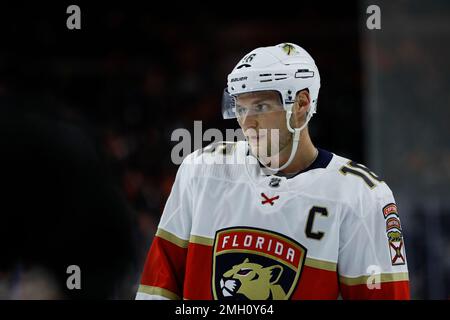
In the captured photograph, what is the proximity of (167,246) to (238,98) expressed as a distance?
1.51ft

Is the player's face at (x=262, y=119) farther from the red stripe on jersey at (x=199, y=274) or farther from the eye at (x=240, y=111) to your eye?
the red stripe on jersey at (x=199, y=274)

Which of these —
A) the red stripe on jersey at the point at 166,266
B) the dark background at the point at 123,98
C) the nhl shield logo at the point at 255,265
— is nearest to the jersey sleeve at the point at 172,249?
the red stripe on jersey at the point at 166,266

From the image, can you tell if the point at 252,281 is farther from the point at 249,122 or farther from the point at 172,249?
the point at 249,122

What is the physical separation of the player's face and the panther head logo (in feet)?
1.03

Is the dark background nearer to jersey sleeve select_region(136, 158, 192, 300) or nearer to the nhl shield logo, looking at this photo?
jersey sleeve select_region(136, 158, 192, 300)

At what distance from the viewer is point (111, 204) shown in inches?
150

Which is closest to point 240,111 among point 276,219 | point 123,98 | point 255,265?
point 276,219

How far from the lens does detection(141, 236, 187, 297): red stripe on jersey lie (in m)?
2.06

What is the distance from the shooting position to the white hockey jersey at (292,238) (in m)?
1.96

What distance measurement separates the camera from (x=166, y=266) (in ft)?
6.77

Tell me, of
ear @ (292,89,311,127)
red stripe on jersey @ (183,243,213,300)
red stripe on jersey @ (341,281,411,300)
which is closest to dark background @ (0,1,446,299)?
red stripe on jersey @ (183,243,213,300)

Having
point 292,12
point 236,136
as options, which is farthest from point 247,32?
point 236,136

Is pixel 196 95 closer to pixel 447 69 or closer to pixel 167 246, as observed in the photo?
pixel 447 69
